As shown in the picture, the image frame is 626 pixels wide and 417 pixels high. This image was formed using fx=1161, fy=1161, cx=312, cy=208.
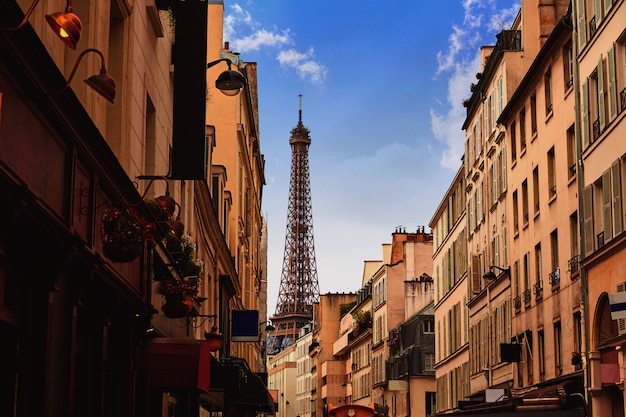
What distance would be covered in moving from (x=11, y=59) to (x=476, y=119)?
1770 inches

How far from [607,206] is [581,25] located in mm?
6119

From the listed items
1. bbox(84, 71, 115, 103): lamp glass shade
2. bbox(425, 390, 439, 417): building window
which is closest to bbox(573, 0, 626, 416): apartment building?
bbox(84, 71, 115, 103): lamp glass shade

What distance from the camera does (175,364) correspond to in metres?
17.8

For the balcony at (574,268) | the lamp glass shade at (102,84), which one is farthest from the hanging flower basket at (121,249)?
the balcony at (574,268)

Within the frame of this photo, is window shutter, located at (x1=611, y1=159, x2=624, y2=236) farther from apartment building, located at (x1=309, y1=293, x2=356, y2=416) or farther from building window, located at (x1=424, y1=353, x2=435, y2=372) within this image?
Answer: apartment building, located at (x1=309, y1=293, x2=356, y2=416)

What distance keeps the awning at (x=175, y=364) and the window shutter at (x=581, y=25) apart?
18.4 metres

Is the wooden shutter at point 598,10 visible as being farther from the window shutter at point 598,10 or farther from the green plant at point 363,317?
the green plant at point 363,317

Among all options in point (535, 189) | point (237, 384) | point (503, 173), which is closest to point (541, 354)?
point (535, 189)

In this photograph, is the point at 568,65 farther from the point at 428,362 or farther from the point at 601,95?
the point at 428,362

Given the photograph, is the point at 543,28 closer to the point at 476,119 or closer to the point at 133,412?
the point at 476,119

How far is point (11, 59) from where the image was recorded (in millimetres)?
9211

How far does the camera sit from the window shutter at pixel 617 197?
28.3 m

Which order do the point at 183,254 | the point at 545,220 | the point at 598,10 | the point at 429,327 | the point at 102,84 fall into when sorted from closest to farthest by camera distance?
the point at 102,84
the point at 183,254
the point at 598,10
the point at 545,220
the point at 429,327

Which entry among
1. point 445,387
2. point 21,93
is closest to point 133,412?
point 21,93
